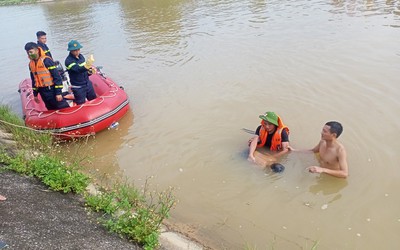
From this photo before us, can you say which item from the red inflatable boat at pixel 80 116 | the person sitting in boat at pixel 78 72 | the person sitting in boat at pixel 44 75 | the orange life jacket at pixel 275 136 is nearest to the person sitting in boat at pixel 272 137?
the orange life jacket at pixel 275 136

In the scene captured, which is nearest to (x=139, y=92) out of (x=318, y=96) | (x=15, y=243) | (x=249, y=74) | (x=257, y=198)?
(x=249, y=74)

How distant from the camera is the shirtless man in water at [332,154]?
488cm

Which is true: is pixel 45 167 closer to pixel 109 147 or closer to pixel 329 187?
pixel 109 147

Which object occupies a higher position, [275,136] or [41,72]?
[41,72]

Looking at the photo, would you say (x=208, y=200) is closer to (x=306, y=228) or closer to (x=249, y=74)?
(x=306, y=228)

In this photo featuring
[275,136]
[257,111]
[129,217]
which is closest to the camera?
[129,217]

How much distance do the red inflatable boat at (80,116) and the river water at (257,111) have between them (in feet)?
1.03

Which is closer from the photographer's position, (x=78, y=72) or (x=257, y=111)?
(x=78, y=72)

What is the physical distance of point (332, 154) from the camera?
16.8 ft

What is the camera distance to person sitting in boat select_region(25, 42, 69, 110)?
614 centimetres

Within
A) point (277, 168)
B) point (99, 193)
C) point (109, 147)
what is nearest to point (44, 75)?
point (109, 147)

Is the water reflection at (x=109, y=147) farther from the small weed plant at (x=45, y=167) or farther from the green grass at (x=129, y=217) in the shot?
the green grass at (x=129, y=217)

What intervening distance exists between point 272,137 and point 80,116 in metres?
3.45

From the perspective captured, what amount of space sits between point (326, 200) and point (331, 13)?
1106cm
